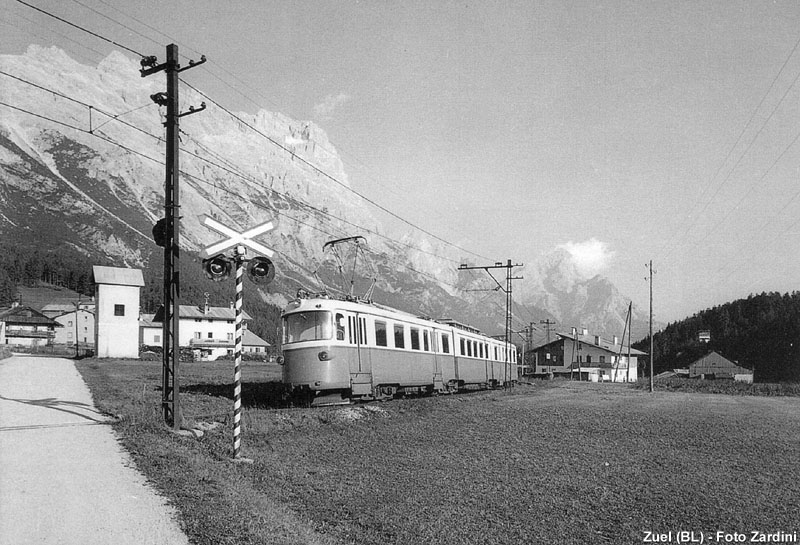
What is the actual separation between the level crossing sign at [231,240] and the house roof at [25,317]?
98544 millimetres

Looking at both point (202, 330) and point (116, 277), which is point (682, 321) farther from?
point (116, 277)

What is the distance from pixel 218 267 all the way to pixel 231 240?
617 mm

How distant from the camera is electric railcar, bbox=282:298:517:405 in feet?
60.8

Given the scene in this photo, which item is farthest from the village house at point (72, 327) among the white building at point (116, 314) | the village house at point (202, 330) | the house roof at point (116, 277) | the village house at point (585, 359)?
the village house at point (585, 359)

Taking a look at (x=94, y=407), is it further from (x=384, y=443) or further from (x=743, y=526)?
(x=743, y=526)

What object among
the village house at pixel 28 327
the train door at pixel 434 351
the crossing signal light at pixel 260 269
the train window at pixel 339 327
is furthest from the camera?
the village house at pixel 28 327

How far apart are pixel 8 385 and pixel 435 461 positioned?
17.7m

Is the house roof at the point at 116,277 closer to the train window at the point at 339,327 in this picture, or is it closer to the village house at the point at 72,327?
the village house at the point at 72,327

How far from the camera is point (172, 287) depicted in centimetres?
1372

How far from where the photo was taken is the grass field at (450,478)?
7.71 meters

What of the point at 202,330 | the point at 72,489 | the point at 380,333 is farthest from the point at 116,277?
the point at 72,489

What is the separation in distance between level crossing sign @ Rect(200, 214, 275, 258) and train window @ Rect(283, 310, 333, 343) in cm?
755

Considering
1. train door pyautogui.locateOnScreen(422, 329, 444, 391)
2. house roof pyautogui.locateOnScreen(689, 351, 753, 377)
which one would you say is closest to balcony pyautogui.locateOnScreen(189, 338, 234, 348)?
train door pyautogui.locateOnScreen(422, 329, 444, 391)

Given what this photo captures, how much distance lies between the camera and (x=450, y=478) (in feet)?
34.4
